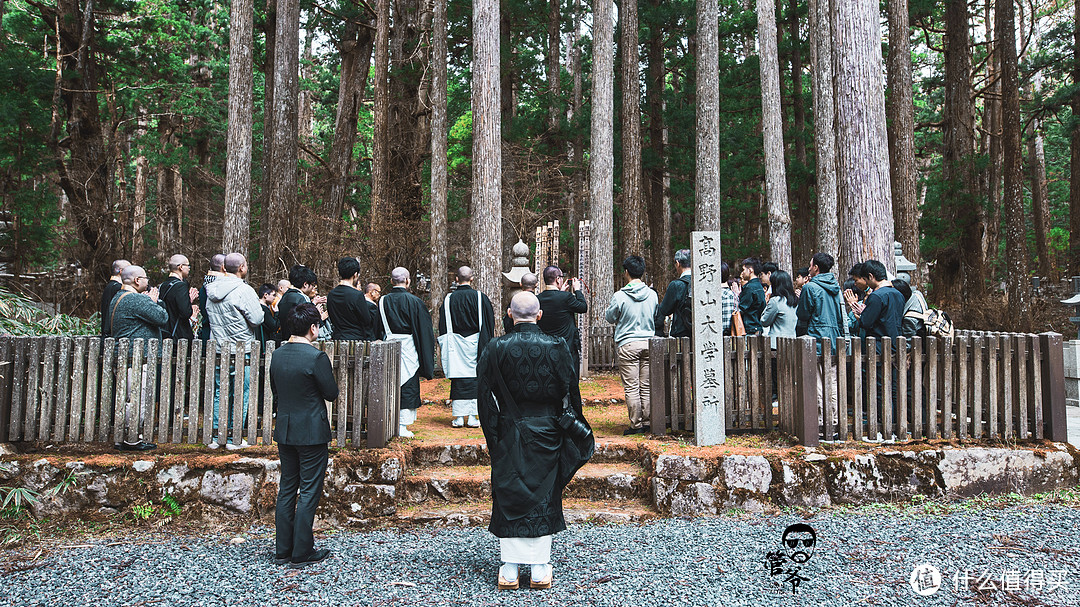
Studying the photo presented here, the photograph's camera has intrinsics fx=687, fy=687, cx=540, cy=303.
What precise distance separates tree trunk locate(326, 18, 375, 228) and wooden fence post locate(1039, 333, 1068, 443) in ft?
46.4

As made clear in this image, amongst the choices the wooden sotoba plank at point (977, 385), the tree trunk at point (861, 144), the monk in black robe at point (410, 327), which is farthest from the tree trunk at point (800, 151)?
the monk in black robe at point (410, 327)

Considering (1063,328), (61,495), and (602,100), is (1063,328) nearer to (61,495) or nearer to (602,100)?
(602,100)

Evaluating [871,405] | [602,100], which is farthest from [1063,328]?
[871,405]

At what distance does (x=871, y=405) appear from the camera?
580 centimetres

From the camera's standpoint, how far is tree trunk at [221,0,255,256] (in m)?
12.9

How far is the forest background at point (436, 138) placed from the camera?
13.8m

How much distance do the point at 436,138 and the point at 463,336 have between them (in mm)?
6162

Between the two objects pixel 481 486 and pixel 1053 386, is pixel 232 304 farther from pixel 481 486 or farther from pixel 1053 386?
pixel 1053 386

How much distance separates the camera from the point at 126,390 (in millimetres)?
5590

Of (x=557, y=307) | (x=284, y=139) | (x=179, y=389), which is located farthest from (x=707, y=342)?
(x=284, y=139)

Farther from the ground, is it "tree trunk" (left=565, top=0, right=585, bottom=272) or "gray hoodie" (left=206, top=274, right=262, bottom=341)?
"tree trunk" (left=565, top=0, right=585, bottom=272)

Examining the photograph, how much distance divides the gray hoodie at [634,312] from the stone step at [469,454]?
115cm

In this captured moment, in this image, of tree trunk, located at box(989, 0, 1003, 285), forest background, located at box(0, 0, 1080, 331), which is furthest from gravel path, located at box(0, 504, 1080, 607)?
tree trunk, located at box(989, 0, 1003, 285)

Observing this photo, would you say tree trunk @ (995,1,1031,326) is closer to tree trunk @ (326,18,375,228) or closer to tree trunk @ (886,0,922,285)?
tree trunk @ (886,0,922,285)
